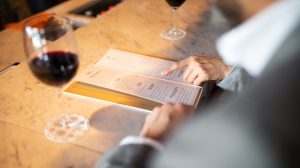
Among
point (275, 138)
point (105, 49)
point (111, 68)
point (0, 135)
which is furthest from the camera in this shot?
point (105, 49)

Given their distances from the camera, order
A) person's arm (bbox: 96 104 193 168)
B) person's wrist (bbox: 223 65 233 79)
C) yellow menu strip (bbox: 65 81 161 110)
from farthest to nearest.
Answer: person's wrist (bbox: 223 65 233 79), yellow menu strip (bbox: 65 81 161 110), person's arm (bbox: 96 104 193 168)

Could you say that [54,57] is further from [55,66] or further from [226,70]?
[226,70]

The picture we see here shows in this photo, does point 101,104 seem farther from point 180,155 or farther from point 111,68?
point 180,155

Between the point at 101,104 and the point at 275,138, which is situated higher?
the point at 275,138

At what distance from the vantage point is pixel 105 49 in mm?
988

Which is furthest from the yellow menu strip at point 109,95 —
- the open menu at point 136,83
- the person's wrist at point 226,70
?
the person's wrist at point 226,70

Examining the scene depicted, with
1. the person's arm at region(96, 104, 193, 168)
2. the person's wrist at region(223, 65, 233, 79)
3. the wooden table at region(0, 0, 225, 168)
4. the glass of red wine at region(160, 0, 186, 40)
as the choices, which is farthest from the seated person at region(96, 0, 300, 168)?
the glass of red wine at region(160, 0, 186, 40)

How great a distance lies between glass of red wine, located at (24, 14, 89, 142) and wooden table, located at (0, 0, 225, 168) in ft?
0.08

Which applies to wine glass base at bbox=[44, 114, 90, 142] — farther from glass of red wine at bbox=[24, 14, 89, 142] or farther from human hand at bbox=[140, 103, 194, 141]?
human hand at bbox=[140, 103, 194, 141]

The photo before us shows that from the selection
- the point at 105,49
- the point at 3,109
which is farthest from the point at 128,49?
the point at 3,109

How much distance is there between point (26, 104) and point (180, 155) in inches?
20.6

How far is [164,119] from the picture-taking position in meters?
0.63

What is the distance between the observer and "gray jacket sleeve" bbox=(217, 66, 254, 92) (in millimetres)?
805

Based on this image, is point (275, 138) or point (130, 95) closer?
point (275, 138)
